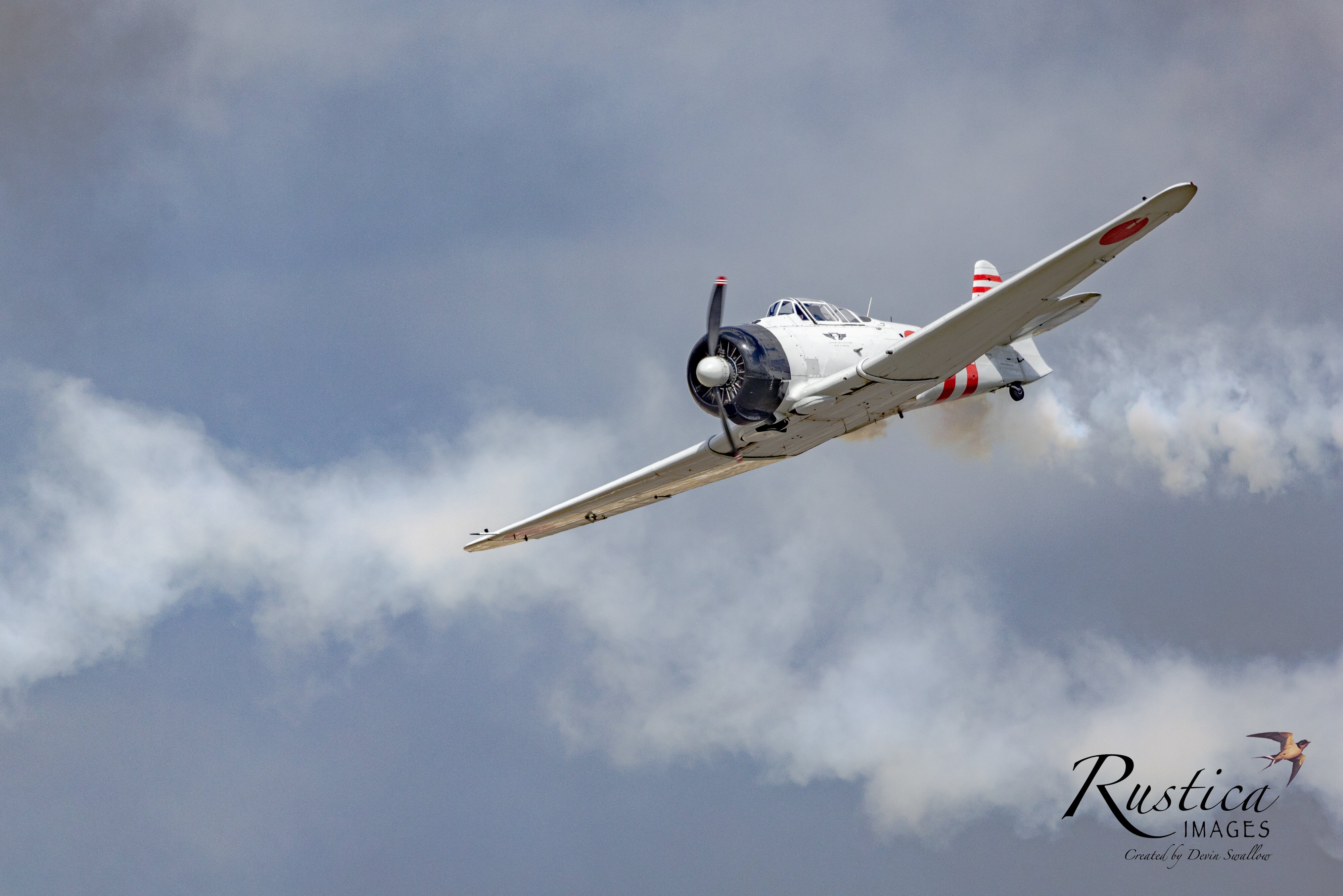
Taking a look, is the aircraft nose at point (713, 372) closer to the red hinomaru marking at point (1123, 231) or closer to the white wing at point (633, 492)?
the white wing at point (633, 492)

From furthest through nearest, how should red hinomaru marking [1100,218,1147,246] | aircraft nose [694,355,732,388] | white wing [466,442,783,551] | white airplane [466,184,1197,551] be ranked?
white wing [466,442,783,551], aircraft nose [694,355,732,388], white airplane [466,184,1197,551], red hinomaru marking [1100,218,1147,246]

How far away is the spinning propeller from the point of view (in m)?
24.4

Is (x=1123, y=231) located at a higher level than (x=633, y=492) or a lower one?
lower

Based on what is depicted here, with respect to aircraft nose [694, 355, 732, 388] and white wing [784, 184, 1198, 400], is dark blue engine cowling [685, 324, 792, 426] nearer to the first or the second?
aircraft nose [694, 355, 732, 388]

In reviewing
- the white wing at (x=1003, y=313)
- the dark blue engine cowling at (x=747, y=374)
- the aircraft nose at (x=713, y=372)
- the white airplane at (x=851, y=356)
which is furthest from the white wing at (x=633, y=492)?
the white wing at (x=1003, y=313)

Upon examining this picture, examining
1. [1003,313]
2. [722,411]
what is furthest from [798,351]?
[1003,313]

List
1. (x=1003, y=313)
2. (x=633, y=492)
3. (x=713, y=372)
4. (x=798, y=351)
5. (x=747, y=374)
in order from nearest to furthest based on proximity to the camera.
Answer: (x=1003, y=313)
(x=713, y=372)
(x=747, y=374)
(x=798, y=351)
(x=633, y=492)

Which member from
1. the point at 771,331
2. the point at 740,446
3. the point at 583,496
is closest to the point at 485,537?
the point at 583,496

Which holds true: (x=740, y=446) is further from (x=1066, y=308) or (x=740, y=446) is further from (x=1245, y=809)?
(x=1245, y=809)

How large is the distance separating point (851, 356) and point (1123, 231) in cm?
717

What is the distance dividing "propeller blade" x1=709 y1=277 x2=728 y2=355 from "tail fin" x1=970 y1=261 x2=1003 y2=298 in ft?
40.6

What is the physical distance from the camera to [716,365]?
80.1 feet

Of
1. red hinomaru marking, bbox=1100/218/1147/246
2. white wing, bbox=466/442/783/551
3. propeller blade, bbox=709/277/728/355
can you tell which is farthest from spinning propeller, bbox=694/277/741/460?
red hinomaru marking, bbox=1100/218/1147/246

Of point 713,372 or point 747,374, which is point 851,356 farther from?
point 713,372
